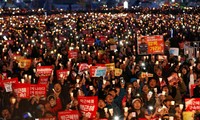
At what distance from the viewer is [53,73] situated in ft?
47.3

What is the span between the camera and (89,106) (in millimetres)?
9102

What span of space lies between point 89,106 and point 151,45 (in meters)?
7.49

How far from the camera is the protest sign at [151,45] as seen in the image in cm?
1622

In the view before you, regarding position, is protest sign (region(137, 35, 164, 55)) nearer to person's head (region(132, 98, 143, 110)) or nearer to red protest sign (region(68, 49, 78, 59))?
red protest sign (region(68, 49, 78, 59))

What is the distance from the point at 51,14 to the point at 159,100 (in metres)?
51.8

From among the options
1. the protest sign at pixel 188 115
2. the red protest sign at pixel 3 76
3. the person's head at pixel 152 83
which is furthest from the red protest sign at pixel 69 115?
the red protest sign at pixel 3 76

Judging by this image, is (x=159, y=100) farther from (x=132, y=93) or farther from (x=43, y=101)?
(x=43, y=101)

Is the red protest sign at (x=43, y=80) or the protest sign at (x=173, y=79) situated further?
the red protest sign at (x=43, y=80)

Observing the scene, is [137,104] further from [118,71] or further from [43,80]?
[118,71]

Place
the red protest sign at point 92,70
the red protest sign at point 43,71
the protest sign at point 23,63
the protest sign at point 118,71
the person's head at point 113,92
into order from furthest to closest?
1. the protest sign at point 23,63
2. the protest sign at point 118,71
3. the red protest sign at point 43,71
4. the red protest sign at point 92,70
5. the person's head at point 113,92

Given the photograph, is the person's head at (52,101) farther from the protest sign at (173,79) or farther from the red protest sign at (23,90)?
the protest sign at (173,79)

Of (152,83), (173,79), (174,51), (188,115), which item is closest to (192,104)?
(188,115)

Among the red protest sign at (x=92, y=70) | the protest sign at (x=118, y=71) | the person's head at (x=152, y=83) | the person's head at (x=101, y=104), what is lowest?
the protest sign at (x=118, y=71)

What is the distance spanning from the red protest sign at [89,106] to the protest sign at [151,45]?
7.23 meters
